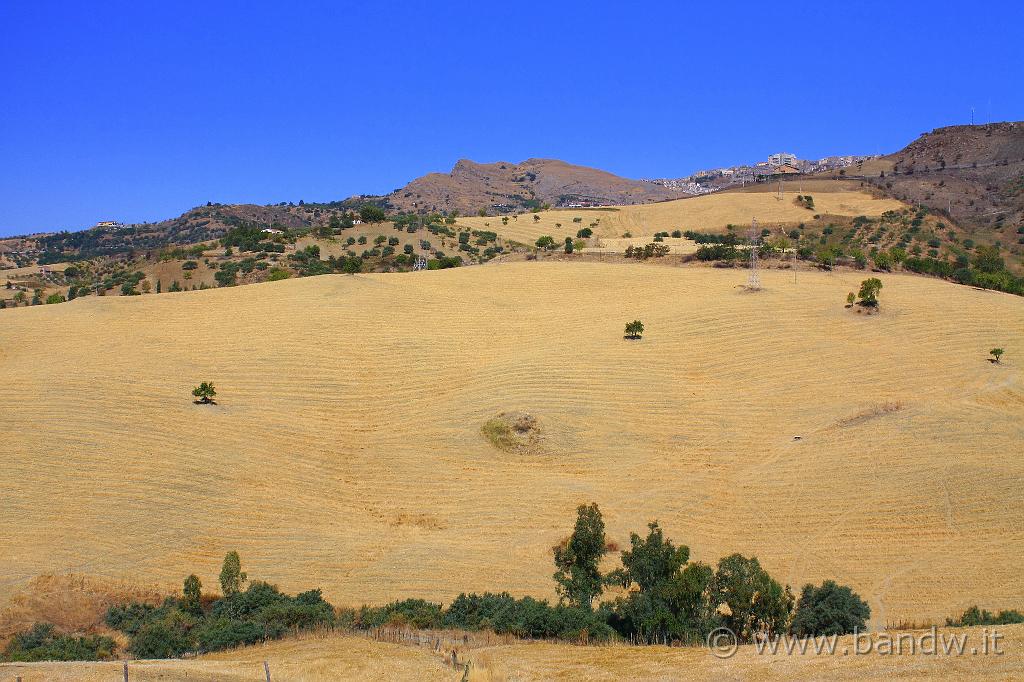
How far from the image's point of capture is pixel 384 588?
2164cm

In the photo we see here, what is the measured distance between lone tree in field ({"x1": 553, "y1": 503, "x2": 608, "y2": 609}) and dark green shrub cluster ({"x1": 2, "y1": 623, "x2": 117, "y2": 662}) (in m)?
9.44

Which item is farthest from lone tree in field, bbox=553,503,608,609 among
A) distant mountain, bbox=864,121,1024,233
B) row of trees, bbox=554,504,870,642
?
distant mountain, bbox=864,121,1024,233


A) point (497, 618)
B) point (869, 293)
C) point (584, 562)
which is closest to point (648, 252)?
point (869, 293)

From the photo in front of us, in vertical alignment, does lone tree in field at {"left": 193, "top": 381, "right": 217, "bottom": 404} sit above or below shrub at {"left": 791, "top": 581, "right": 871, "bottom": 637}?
above

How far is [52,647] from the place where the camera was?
16375 mm

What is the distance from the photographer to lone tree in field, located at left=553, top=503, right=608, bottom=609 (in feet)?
66.1

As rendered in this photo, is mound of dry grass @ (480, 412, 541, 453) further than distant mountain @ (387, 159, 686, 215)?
No

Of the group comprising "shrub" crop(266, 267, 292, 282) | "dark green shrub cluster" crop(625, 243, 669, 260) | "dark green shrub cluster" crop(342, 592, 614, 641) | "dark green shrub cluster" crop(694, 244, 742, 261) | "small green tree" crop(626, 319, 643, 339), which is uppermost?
"dark green shrub cluster" crop(625, 243, 669, 260)

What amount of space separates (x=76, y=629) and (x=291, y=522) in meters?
7.39

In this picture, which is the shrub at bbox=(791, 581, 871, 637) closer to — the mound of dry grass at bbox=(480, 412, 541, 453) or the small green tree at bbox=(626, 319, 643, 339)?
the mound of dry grass at bbox=(480, 412, 541, 453)

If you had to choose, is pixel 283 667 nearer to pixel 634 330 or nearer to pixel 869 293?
pixel 634 330

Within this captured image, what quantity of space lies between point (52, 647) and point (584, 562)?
37.9 ft

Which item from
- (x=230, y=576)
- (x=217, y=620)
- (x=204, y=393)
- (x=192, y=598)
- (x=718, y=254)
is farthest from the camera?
(x=718, y=254)

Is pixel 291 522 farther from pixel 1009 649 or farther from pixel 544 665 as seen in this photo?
pixel 1009 649
